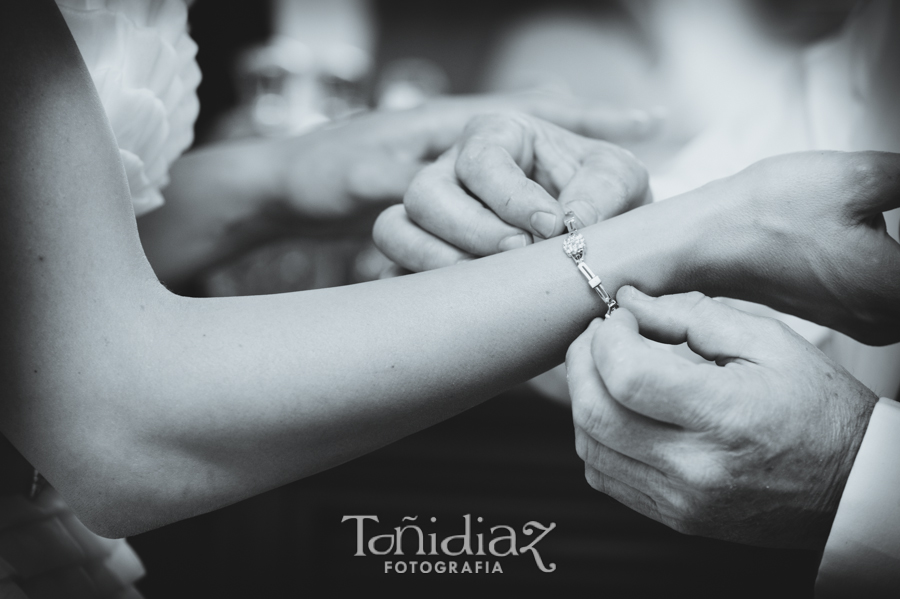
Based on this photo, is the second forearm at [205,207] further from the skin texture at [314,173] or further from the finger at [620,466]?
the finger at [620,466]

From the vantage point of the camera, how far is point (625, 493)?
0.53 meters

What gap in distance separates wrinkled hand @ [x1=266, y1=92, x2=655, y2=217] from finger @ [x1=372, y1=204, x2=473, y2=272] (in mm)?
278

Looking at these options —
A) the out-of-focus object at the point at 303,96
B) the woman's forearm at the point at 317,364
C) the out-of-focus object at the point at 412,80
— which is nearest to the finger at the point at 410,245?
the woman's forearm at the point at 317,364

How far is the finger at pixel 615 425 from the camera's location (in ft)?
1.55

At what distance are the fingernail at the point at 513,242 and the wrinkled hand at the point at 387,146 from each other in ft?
1.29

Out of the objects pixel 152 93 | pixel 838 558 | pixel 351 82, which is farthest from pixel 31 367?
pixel 351 82

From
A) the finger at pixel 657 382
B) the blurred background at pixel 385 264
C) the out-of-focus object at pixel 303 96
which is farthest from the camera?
the out-of-focus object at pixel 303 96

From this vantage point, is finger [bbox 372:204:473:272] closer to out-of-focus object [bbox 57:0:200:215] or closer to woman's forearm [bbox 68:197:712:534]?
woman's forearm [bbox 68:197:712:534]

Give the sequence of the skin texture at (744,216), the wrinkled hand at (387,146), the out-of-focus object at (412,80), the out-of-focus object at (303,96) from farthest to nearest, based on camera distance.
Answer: the out-of-focus object at (412,80), the out-of-focus object at (303,96), the wrinkled hand at (387,146), the skin texture at (744,216)

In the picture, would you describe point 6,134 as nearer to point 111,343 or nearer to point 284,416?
point 111,343

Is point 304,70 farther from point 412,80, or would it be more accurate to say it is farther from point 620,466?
point 620,466

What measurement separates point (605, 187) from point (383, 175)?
0.43 m

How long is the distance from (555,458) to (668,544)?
0.90ft

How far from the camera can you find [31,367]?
449 millimetres
